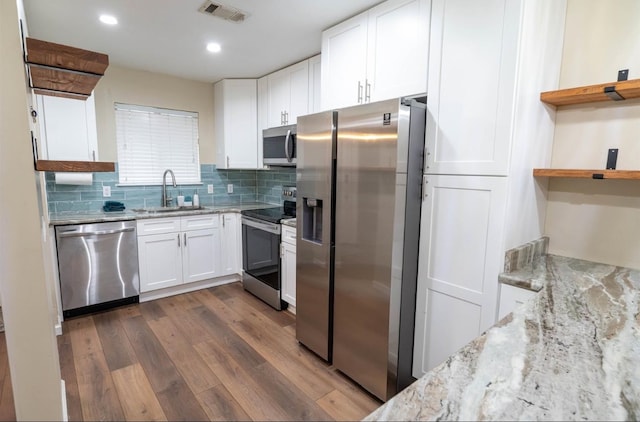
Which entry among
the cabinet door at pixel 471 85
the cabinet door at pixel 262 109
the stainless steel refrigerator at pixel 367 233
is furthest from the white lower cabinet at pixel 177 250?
the cabinet door at pixel 471 85

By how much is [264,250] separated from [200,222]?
2.79 ft

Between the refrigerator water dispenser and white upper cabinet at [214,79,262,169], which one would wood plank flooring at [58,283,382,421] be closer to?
the refrigerator water dispenser

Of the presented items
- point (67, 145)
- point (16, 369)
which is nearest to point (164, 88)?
point (67, 145)

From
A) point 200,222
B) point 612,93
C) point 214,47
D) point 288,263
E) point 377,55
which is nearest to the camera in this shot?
point 612,93

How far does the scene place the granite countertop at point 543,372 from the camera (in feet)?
2.18

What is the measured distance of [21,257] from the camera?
1.25 m

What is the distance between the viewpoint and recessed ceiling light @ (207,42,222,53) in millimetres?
2801

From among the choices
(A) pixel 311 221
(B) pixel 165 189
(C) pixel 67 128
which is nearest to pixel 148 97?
(C) pixel 67 128

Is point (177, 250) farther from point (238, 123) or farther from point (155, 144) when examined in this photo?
point (238, 123)

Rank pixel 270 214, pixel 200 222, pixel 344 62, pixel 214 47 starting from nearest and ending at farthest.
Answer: pixel 344 62 → pixel 214 47 → pixel 270 214 → pixel 200 222

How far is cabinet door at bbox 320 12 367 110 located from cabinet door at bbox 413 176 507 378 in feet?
2.94

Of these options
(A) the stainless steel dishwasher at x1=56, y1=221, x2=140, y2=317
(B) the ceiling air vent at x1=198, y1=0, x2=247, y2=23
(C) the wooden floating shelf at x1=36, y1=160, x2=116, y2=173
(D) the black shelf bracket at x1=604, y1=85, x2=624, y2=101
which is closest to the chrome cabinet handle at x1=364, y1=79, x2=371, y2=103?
(B) the ceiling air vent at x1=198, y1=0, x2=247, y2=23

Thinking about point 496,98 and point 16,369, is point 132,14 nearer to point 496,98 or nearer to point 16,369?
point 16,369

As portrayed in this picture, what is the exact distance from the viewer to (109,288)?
10.2 ft
